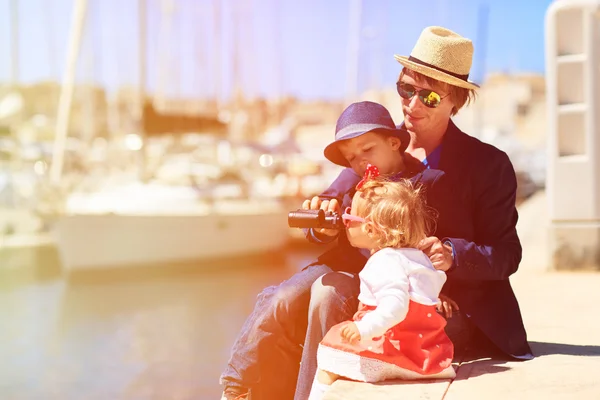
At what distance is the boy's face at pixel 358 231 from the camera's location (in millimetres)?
3373

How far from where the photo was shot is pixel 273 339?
3.70m

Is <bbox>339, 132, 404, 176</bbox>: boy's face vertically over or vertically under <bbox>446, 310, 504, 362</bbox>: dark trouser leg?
over

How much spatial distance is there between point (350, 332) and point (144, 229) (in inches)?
792

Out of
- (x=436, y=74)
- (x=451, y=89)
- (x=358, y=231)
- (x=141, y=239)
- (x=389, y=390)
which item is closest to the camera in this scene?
(x=389, y=390)

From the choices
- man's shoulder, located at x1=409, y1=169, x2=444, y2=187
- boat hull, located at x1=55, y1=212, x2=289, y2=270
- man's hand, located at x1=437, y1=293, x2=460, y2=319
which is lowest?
boat hull, located at x1=55, y1=212, x2=289, y2=270

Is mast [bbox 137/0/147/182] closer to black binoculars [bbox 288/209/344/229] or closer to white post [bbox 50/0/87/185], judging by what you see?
white post [bbox 50/0/87/185]

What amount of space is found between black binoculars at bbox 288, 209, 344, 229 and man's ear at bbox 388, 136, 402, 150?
1.33ft

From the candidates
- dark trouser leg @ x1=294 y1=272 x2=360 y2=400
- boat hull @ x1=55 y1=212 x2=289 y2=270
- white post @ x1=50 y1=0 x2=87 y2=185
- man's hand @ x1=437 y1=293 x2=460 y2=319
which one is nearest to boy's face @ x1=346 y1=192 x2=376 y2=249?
dark trouser leg @ x1=294 y1=272 x2=360 y2=400

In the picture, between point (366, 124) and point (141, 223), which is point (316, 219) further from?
point (141, 223)

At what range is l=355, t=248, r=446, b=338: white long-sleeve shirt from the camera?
10.3 feet

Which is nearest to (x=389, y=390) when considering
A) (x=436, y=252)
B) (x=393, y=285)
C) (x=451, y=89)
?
(x=393, y=285)

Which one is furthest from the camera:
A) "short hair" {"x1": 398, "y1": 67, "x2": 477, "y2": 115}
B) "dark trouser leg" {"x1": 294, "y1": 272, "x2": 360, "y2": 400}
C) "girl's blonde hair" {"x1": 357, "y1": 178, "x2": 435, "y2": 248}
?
"short hair" {"x1": 398, "y1": 67, "x2": 477, "y2": 115}

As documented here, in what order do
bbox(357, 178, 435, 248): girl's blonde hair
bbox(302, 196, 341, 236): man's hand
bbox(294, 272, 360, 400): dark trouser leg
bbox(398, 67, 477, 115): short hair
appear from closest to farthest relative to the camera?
bbox(357, 178, 435, 248): girl's blonde hair
bbox(294, 272, 360, 400): dark trouser leg
bbox(302, 196, 341, 236): man's hand
bbox(398, 67, 477, 115): short hair

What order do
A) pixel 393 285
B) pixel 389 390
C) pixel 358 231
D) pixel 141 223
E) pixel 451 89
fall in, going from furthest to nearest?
pixel 141 223
pixel 451 89
pixel 358 231
pixel 389 390
pixel 393 285
